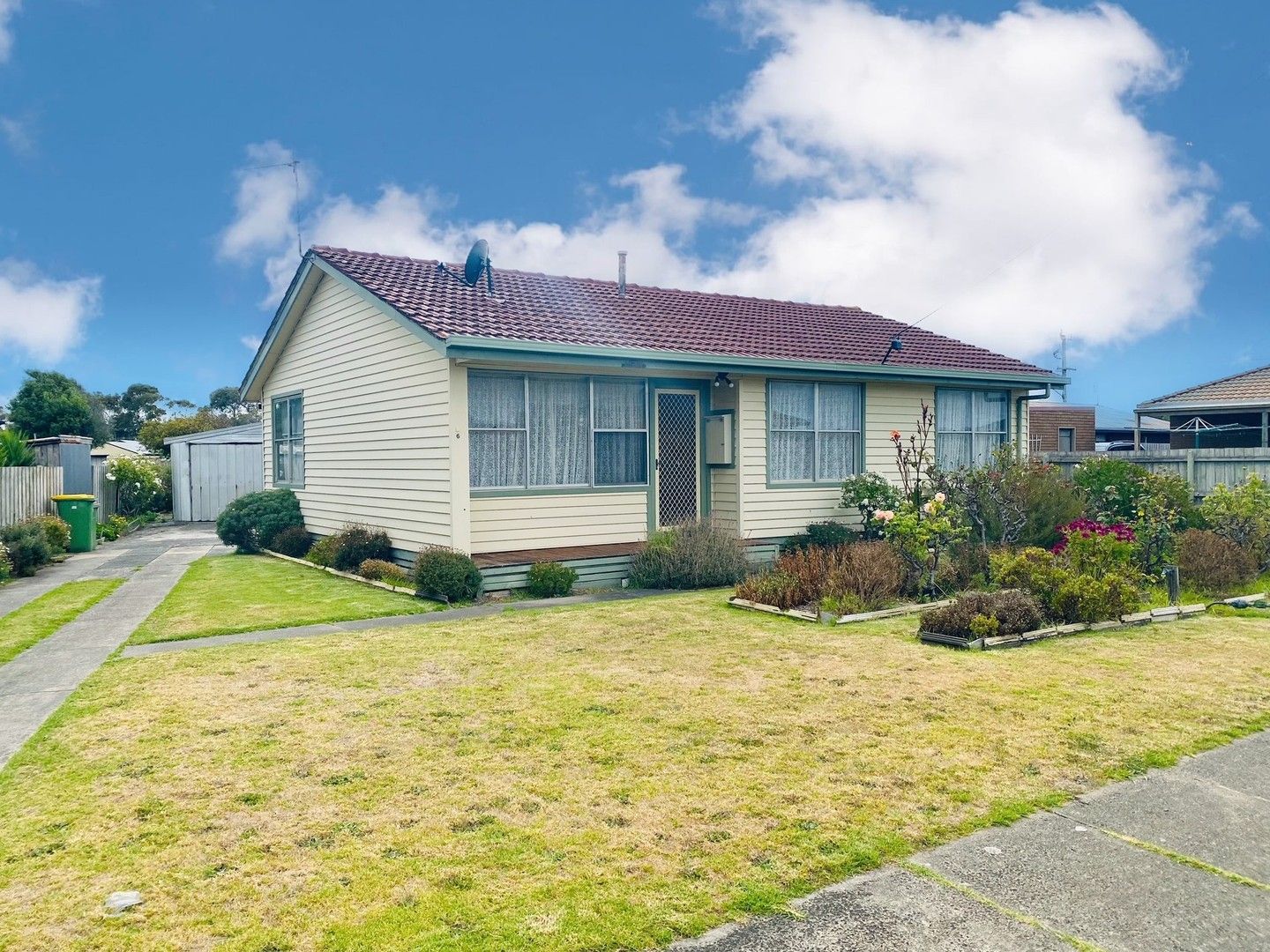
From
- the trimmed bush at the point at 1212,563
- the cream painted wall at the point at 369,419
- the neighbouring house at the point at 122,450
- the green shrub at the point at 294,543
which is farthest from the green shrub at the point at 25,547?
the neighbouring house at the point at 122,450

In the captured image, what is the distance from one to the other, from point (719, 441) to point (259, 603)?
22.6ft

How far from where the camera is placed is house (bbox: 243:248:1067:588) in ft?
41.9

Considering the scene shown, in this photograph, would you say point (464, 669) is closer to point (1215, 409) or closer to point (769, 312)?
point (769, 312)

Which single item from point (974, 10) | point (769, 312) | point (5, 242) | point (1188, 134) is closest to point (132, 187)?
point (5, 242)

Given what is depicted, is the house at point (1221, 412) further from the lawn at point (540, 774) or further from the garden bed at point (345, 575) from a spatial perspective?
the garden bed at point (345, 575)

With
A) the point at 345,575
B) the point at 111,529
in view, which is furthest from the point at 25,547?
the point at 111,529

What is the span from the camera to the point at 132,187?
36.5 m

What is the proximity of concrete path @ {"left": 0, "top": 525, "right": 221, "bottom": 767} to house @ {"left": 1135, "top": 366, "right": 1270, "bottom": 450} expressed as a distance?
101 feet

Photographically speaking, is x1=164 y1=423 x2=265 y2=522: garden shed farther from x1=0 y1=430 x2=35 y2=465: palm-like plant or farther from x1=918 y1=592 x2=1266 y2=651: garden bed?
x1=918 y1=592 x2=1266 y2=651: garden bed

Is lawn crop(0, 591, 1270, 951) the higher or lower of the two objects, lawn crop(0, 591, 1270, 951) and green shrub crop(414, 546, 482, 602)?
the lower

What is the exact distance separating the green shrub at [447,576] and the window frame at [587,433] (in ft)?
3.68

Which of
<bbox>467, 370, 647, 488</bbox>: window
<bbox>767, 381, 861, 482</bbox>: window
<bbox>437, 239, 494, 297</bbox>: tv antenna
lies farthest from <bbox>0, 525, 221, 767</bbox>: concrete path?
<bbox>767, 381, 861, 482</bbox>: window

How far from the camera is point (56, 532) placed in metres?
18.2

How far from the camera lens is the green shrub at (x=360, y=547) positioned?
1437 cm
